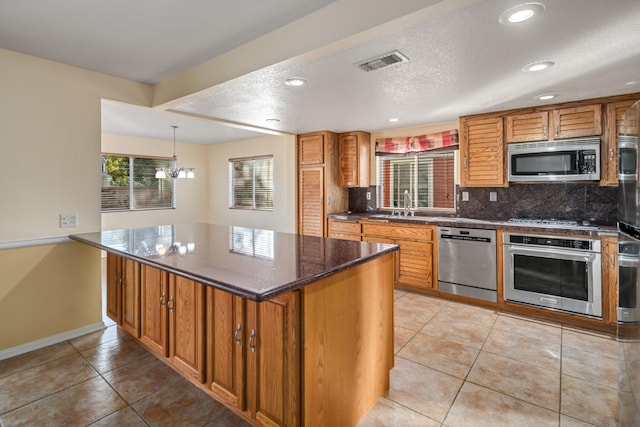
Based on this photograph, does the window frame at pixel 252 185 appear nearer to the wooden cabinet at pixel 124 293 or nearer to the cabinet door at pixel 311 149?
the cabinet door at pixel 311 149

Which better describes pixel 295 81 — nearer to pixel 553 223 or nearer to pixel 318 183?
pixel 318 183

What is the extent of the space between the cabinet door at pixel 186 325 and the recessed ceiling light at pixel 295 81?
1.75 meters

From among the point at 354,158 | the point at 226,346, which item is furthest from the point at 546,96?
the point at 226,346

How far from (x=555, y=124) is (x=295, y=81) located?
2705mm

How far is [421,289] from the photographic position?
4.07m

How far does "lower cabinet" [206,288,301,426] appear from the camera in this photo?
145cm

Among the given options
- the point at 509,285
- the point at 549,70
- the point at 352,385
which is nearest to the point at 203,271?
the point at 352,385

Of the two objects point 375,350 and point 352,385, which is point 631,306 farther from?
point 352,385

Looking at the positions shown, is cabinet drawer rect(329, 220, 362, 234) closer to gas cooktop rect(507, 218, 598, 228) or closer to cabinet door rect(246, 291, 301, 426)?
gas cooktop rect(507, 218, 598, 228)

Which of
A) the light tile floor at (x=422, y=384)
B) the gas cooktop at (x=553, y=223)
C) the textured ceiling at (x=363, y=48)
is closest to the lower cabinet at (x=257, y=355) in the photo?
the light tile floor at (x=422, y=384)

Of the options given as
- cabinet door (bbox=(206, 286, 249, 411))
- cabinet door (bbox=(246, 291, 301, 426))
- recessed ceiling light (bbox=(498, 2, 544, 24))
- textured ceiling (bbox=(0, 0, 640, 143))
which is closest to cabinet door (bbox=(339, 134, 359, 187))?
textured ceiling (bbox=(0, 0, 640, 143))

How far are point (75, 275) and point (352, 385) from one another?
269cm

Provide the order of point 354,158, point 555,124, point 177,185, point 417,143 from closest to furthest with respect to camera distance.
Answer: point 555,124
point 417,143
point 354,158
point 177,185

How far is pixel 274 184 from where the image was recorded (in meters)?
6.03
